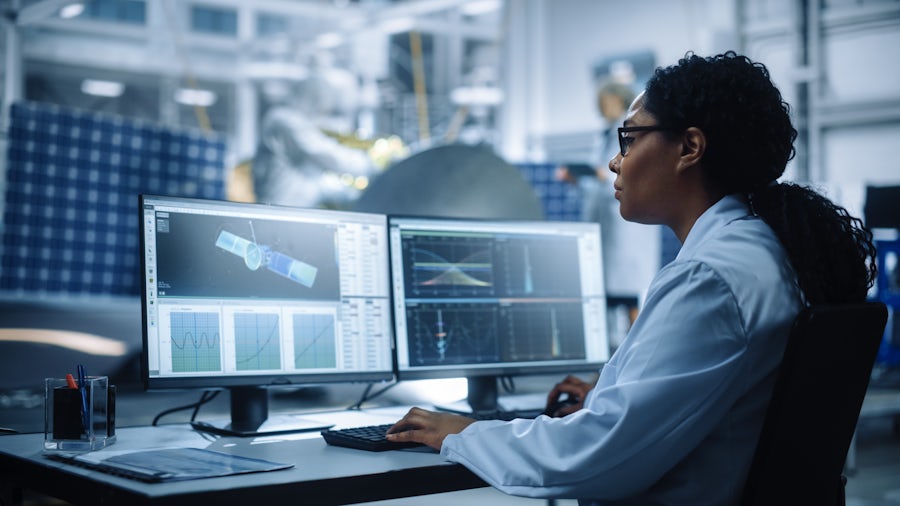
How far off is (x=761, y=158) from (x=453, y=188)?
1677mm

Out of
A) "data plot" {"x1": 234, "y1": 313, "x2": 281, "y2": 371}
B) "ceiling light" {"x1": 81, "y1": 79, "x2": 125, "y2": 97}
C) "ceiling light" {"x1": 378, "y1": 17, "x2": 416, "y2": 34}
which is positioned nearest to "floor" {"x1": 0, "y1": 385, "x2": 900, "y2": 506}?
"data plot" {"x1": 234, "y1": 313, "x2": 281, "y2": 371}

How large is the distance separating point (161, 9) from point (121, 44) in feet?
2.23

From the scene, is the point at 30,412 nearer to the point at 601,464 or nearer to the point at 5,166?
the point at 601,464

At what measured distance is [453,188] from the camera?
2.84 metres

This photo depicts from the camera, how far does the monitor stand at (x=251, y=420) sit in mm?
1591

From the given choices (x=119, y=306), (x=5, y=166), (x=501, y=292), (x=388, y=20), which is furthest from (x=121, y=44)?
(x=501, y=292)

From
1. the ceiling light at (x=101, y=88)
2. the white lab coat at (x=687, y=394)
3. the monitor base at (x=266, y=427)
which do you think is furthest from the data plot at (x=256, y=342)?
the ceiling light at (x=101, y=88)

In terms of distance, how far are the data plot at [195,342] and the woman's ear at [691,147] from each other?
81 cm

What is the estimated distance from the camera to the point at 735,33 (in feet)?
22.8

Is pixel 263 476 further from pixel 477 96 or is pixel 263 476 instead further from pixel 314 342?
pixel 477 96

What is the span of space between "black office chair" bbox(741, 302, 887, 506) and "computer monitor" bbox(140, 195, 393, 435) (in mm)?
829

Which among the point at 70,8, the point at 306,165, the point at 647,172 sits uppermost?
the point at 70,8

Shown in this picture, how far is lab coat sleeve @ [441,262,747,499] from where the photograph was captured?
1.05 metres

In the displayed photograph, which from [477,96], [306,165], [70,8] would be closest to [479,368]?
[306,165]
